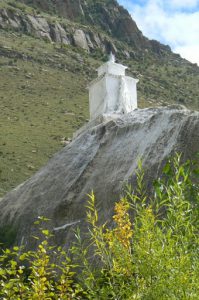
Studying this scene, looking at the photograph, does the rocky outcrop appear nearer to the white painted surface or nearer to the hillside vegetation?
the hillside vegetation

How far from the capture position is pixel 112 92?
589 inches

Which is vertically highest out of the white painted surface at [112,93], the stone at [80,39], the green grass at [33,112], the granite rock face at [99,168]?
the stone at [80,39]

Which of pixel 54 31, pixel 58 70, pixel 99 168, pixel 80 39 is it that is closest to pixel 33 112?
pixel 58 70

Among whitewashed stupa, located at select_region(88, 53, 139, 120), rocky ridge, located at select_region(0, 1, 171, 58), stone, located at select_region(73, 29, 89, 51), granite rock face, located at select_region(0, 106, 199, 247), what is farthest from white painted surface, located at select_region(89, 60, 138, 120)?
stone, located at select_region(73, 29, 89, 51)

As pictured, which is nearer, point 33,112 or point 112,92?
point 112,92

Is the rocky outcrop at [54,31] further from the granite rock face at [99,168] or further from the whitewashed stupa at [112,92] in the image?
the granite rock face at [99,168]

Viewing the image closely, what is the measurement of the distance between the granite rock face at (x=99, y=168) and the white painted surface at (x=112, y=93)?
277 centimetres

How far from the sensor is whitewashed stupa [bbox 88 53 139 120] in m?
14.9

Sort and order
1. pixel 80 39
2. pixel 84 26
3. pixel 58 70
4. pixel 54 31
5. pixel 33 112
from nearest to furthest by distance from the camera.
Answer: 1. pixel 33 112
2. pixel 58 70
3. pixel 54 31
4. pixel 80 39
5. pixel 84 26

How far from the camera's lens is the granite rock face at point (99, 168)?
32.1 ft

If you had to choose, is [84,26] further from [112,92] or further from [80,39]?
[112,92]

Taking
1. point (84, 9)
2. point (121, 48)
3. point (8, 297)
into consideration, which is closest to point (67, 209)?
point (8, 297)

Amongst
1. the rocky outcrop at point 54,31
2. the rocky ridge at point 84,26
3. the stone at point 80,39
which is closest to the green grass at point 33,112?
the rocky outcrop at point 54,31

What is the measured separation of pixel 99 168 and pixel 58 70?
193 ft
